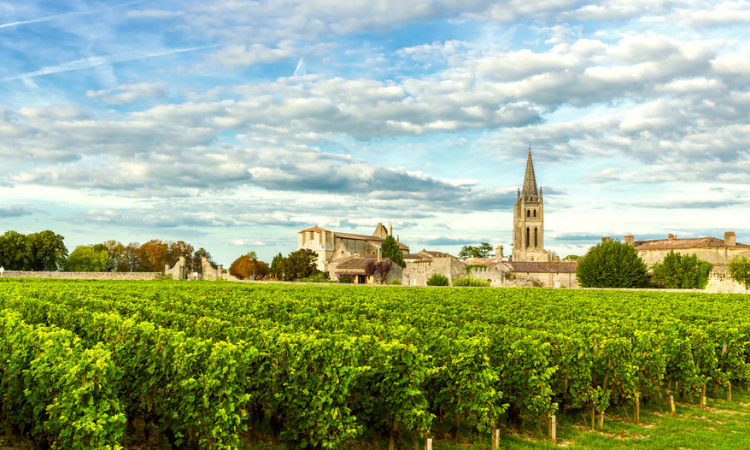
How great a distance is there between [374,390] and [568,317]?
1082 cm

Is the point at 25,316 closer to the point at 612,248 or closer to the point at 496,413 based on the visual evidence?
the point at 496,413

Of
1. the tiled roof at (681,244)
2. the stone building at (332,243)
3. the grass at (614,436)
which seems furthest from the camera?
the stone building at (332,243)

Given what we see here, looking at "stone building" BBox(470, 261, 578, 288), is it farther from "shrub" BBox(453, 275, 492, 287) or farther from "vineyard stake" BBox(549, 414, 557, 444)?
"vineyard stake" BBox(549, 414, 557, 444)

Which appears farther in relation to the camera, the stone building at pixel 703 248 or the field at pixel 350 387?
the stone building at pixel 703 248

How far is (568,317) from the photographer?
17.1 meters

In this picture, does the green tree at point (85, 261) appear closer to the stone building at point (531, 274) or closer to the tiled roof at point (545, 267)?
the stone building at point (531, 274)

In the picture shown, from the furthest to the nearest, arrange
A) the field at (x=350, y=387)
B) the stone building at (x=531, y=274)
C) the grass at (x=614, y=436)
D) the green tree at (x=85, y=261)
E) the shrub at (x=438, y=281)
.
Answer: the green tree at (x=85, y=261), the stone building at (x=531, y=274), the shrub at (x=438, y=281), the grass at (x=614, y=436), the field at (x=350, y=387)

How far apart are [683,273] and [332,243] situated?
68.2 m

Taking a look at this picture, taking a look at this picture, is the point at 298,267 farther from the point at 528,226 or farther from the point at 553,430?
the point at 528,226

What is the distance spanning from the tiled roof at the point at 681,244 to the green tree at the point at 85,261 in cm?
9230

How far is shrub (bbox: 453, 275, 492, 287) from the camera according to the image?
57.6 meters

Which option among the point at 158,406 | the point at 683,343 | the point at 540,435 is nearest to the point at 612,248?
the point at 683,343

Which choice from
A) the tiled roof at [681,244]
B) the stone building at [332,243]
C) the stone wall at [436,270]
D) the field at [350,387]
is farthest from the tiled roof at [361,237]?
the field at [350,387]

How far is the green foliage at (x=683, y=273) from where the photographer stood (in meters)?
57.9
